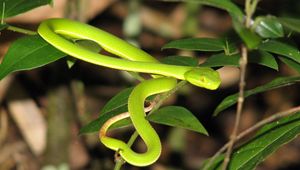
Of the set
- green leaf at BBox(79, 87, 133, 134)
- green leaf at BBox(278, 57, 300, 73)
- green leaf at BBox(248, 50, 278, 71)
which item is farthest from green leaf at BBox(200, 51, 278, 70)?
green leaf at BBox(79, 87, 133, 134)

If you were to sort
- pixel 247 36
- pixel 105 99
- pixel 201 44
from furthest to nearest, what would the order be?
1. pixel 105 99
2. pixel 201 44
3. pixel 247 36

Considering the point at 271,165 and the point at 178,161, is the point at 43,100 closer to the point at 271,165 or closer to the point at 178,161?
the point at 178,161

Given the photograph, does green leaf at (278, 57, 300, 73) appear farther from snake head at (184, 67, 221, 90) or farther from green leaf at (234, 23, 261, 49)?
green leaf at (234, 23, 261, 49)

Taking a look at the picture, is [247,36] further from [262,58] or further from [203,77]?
[203,77]

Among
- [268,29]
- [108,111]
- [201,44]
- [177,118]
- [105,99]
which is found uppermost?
[268,29]

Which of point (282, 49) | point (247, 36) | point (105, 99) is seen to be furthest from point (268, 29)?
point (105, 99)
